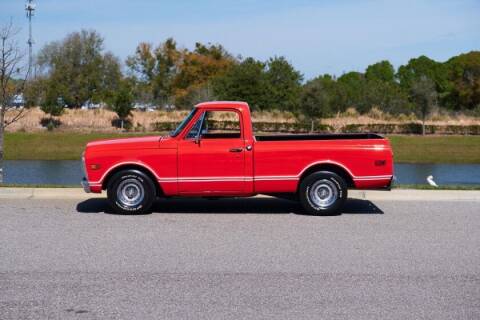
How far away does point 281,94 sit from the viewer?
174 feet

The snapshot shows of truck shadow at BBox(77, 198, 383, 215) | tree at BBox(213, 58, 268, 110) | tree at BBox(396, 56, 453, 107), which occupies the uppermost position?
tree at BBox(396, 56, 453, 107)

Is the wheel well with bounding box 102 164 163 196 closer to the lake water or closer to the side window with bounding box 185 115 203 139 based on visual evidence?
the side window with bounding box 185 115 203 139

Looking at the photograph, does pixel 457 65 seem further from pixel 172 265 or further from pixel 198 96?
pixel 172 265

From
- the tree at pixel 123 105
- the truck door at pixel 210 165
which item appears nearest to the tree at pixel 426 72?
the tree at pixel 123 105

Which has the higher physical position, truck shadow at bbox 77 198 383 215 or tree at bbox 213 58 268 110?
tree at bbox 213 58 268 110

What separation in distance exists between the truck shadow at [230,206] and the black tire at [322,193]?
50 cm

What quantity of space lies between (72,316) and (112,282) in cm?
112

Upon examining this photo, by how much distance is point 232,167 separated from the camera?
11.5m

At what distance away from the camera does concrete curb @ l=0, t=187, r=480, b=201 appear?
525 inches

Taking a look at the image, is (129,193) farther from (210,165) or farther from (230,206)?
(230,206)

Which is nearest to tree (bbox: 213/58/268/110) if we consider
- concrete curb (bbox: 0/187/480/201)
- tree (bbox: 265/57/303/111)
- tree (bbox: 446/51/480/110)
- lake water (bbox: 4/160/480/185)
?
tree (bbox: 265/57/303/111)

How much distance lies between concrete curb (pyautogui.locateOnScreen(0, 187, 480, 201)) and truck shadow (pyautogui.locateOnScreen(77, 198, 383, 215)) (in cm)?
27

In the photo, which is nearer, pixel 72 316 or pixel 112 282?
pixel 72 316

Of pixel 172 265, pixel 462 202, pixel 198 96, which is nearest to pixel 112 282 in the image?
pixel 172 265
